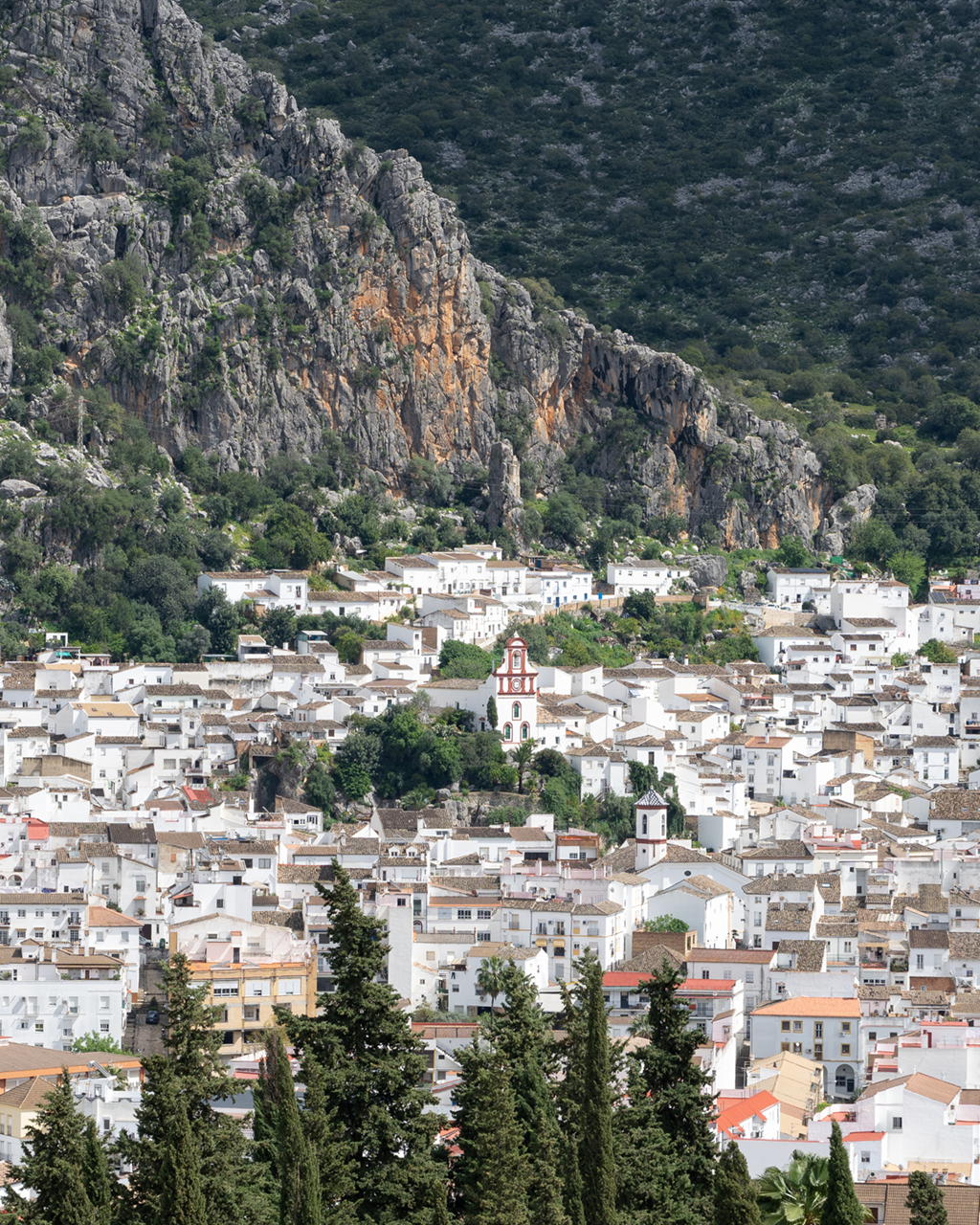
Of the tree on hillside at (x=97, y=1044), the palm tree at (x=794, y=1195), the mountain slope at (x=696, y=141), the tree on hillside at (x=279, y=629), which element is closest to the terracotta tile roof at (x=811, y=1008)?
the tree on hillside at (x=97, y=1044)

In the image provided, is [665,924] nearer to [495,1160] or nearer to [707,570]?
[495,1160]

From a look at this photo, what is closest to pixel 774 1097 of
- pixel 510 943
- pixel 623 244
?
pixel 510 943

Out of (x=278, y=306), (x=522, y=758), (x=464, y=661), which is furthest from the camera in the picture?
(x=278, y=306)

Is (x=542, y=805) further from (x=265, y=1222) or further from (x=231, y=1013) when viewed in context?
(x=265, y=1222)

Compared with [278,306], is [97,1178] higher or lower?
lower

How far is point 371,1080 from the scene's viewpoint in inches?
1342

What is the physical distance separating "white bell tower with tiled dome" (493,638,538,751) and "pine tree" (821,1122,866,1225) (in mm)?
48285

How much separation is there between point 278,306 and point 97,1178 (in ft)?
252

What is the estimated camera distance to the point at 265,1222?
1307 inches

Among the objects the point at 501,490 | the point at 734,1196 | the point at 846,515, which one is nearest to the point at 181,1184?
the point at 734,1196

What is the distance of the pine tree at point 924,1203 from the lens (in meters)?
38.2

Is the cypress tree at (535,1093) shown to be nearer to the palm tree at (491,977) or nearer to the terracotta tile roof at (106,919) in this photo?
the palm tree at (491,977)

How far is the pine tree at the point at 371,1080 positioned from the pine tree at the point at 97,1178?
3.16 meters

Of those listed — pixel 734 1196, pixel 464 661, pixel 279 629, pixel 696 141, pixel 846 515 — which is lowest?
pixel 734 1196
